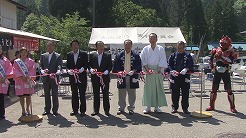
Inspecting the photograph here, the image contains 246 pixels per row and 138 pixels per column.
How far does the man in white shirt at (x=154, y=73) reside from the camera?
8031 mm

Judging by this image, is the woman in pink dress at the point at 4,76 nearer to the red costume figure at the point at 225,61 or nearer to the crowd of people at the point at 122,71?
the crowd of people at the point at 122,71

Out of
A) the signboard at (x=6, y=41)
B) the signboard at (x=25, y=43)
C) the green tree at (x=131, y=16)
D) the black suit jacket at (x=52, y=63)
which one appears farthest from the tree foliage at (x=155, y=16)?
the black suit jacket at (x=52, y=63)

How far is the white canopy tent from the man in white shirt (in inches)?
503

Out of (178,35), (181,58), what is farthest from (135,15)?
(181,58)

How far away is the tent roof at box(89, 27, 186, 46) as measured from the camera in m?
21.4

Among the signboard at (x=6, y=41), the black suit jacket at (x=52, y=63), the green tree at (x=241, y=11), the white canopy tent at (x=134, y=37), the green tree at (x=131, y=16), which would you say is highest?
the green tree at (x=241, y=11)

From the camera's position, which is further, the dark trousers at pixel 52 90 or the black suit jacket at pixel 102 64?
the dark trousers at pixel 52 90

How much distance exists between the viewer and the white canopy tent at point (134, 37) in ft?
69.4

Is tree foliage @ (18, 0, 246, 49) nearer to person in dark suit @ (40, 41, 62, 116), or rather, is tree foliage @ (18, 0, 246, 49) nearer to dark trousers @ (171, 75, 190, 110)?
person in dark suit @ (40, 41, 62, 116)

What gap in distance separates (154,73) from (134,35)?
14.0m

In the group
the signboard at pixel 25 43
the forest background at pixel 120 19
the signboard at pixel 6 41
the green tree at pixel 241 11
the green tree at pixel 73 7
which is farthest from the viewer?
the green tree at pixel 241 11

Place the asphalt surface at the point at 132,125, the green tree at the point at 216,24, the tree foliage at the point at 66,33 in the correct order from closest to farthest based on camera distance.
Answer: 1. the asphalt surface at the point at 132,125
2. the tree foliage at the point at 66,33
3. the green tree at the point at 216,24

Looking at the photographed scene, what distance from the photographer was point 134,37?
2175 cm

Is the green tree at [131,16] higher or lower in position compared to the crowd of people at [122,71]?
higher
